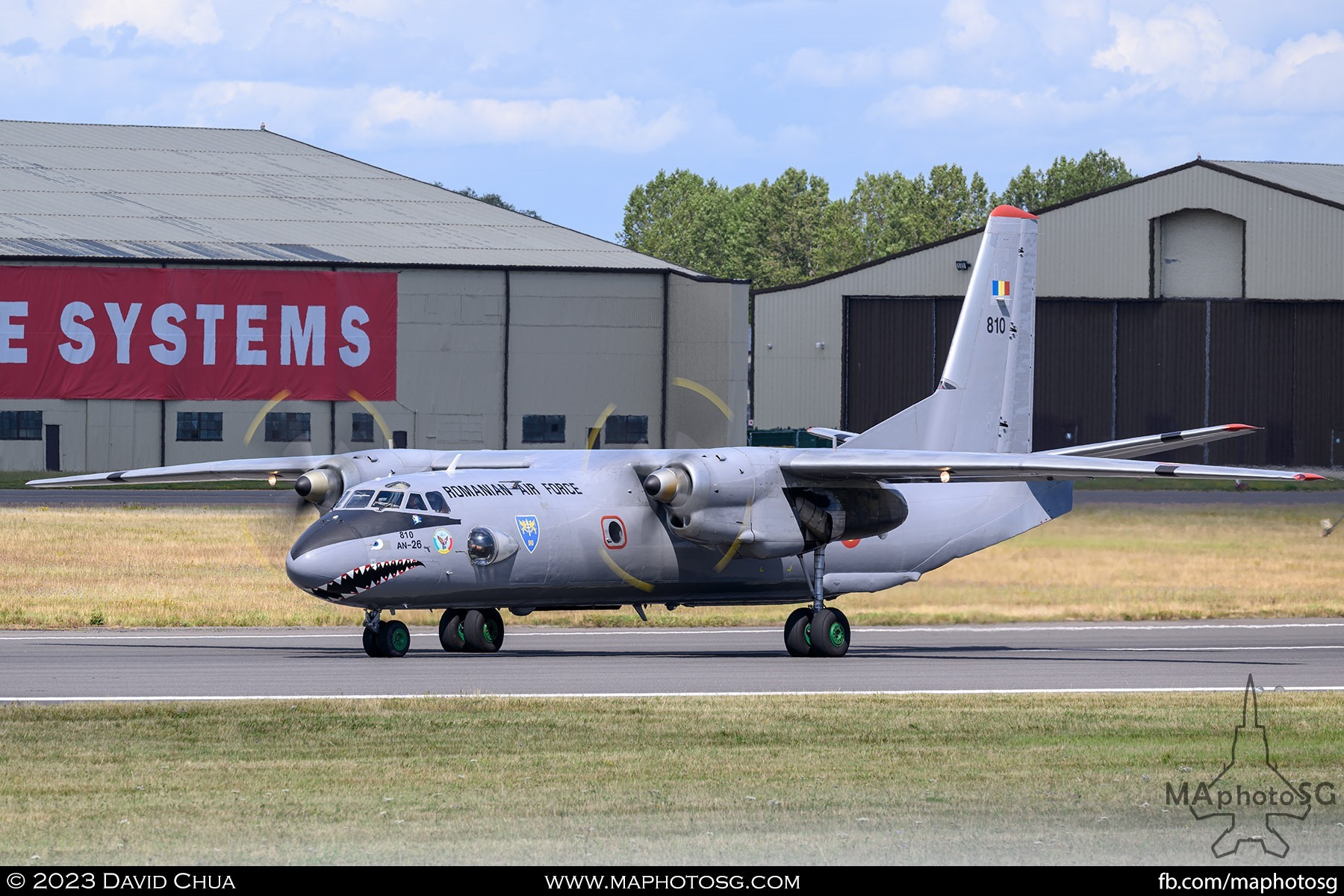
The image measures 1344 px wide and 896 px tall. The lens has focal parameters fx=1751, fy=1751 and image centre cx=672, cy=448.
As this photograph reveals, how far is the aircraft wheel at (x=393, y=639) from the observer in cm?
2603

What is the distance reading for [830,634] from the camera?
2739 cm

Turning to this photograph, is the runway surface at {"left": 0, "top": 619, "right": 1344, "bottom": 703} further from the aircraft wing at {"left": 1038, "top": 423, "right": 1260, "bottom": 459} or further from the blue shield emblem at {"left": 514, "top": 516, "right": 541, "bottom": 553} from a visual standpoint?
the aircraft wing at {"left": 1038, "top": 423, "right": 1260, "bottom": 459}

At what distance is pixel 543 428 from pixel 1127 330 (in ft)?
88.0

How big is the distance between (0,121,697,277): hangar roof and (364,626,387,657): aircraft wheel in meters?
Result: 53.6

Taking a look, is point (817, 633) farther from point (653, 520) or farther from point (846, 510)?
point (653, 520)

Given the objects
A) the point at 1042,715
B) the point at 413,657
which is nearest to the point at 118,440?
the point at 413,657

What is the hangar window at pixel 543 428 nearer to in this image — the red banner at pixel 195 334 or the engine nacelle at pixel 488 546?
the red banner at pixel 195 334

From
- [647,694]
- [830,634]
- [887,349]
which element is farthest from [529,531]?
[887,349]

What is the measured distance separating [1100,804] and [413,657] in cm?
1447

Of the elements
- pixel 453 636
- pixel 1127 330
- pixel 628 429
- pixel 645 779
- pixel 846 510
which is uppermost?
pixel 1127 330

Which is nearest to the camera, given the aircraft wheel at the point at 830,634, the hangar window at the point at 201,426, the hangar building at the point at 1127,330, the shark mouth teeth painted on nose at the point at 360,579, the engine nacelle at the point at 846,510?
the shark mouth teeth painted on nose at the point at 360,579

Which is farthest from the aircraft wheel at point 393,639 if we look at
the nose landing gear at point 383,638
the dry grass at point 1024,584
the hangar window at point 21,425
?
the hangar window at point 21,425

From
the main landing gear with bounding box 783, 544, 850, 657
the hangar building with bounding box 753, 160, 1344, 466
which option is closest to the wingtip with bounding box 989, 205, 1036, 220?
the main landing gear with bounding box 783, 544, 850, 657

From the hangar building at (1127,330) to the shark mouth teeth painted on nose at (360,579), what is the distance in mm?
55102
